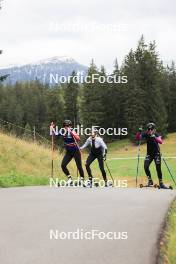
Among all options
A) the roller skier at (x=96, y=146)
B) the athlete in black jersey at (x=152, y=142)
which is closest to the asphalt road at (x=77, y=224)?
the roller skier at (x=96, y=146)

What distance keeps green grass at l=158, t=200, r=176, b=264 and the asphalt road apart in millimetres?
127

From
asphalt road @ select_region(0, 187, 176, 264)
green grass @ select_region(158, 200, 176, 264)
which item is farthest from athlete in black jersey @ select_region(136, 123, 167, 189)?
green grass @ select_region(158, 200, 176, 264)

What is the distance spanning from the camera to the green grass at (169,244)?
761 cm

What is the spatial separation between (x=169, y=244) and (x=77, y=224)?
1.54m

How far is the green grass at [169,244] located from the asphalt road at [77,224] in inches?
5.0

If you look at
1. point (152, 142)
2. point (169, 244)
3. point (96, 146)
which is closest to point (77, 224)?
point (169, 244)

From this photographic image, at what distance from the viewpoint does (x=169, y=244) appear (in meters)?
8.45

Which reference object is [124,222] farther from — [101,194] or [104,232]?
[101,194]

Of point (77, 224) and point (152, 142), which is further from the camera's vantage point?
point (152, 142)

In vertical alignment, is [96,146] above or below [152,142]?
below

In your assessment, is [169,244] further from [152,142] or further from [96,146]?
[152,142]

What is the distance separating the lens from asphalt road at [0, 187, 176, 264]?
7.05 meters

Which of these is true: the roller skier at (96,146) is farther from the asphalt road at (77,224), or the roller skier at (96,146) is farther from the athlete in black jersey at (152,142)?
the asphalt road at (77,224)

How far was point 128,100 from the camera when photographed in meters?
83.6
